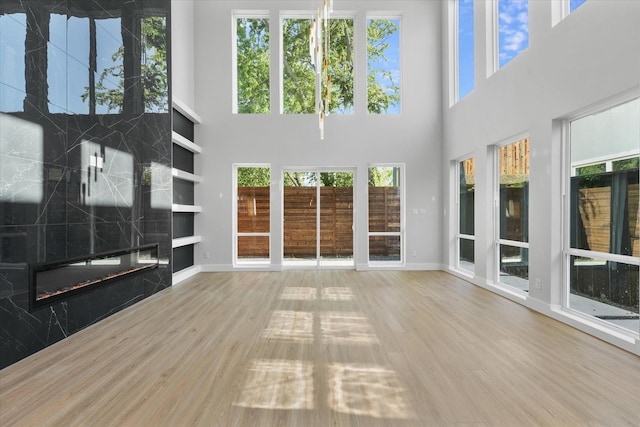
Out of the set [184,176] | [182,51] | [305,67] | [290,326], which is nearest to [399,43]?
[305,67]

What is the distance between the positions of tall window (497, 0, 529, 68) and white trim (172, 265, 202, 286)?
613cm

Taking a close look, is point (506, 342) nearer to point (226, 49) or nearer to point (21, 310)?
point (21, 310)

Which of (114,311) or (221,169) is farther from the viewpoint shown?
(221,169)

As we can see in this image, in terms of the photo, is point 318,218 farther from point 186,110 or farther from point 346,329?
point 346,329

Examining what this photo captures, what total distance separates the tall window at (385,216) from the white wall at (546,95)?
1820mm

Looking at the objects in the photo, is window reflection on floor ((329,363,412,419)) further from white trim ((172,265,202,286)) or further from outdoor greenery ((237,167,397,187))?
outdoor greenery ((237,167,397,187))

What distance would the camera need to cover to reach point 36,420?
2016 mm

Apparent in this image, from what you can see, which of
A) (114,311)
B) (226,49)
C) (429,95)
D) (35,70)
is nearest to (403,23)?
(429,95)

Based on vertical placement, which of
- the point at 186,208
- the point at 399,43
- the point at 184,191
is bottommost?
the point at 186,208

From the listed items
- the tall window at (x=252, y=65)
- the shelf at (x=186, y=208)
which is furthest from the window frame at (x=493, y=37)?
the shelf at (x=186, y=208)

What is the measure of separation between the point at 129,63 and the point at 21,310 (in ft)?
10.8

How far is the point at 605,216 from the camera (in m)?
3.45

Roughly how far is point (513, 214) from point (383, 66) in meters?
4.27

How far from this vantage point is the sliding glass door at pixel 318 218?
7410 mm
